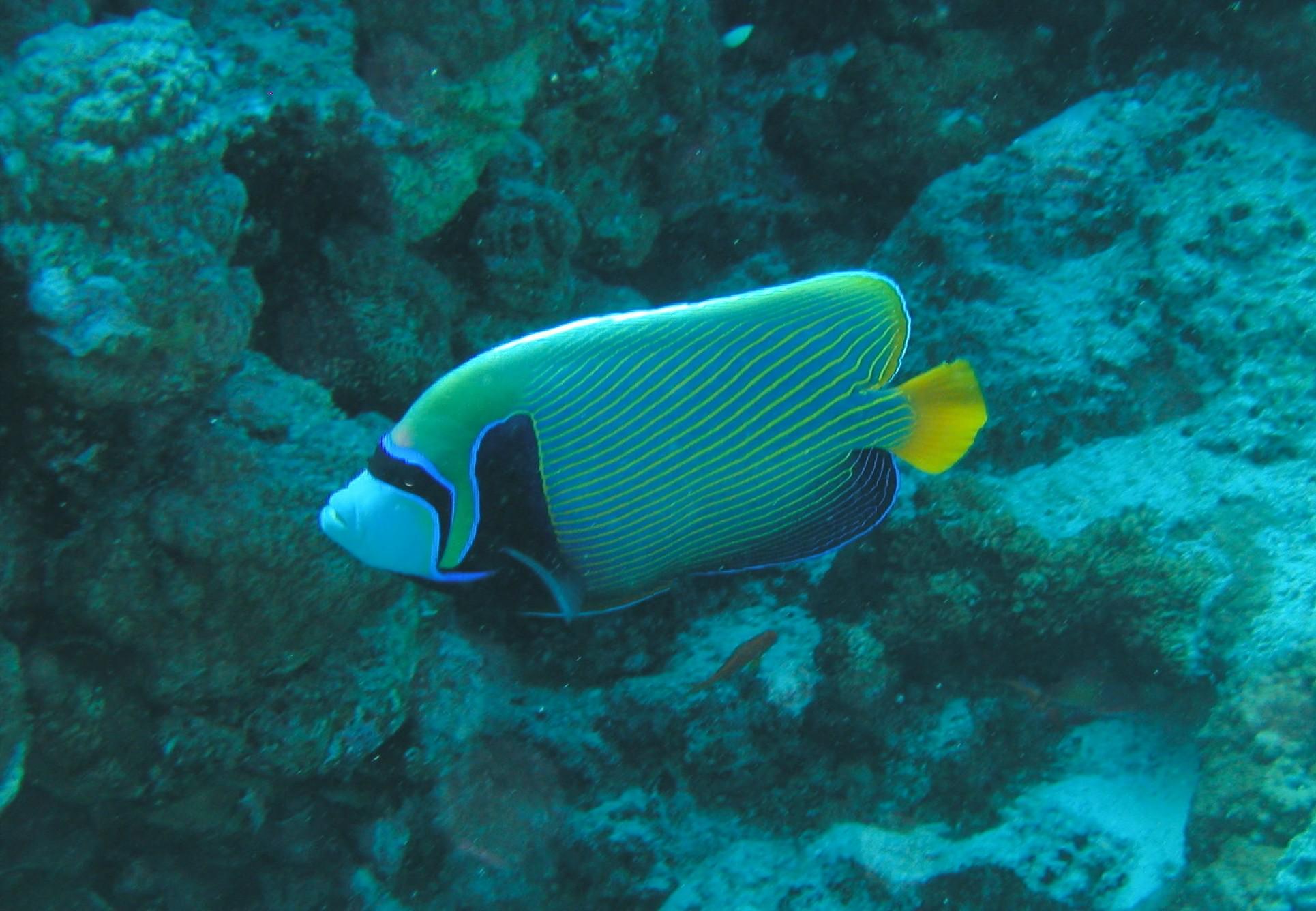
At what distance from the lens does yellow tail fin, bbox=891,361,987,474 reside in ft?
6.89

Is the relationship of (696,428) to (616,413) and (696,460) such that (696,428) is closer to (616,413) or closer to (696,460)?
(696,460)

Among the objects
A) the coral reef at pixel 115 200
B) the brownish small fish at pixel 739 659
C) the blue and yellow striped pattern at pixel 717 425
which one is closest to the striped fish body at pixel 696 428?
the blue and yellow striped pattern at pixel 717 425

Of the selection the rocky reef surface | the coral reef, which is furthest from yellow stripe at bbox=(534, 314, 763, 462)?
the coral reef

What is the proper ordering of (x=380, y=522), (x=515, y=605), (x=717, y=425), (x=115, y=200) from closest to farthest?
(x=380, y=522) < (x=115, y=200) < (x=717, y=425) < (x=515, y=605)

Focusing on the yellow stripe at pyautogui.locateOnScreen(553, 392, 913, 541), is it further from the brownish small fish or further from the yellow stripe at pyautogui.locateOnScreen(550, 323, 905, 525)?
the brownish small fish

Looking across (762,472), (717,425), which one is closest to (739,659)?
(762,472)

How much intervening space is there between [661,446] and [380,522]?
0.70 m

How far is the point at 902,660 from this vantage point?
→ 120 inches

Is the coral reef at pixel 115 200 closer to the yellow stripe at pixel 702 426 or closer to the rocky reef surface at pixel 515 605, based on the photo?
the rocky reef surface at pixel 515 605

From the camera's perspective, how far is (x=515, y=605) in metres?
2.38

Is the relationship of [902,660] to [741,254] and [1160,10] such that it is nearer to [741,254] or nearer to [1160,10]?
[741,254]

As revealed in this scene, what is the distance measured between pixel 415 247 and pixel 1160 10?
12.4ft

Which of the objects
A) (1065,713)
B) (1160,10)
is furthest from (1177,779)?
(1160,10)

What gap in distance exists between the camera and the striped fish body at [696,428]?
1848 mm
